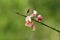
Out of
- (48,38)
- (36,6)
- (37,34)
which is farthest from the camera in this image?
(36,6)

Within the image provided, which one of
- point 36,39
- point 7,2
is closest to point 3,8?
point 7,2

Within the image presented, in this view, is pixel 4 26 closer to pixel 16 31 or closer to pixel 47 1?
pixel 16 31

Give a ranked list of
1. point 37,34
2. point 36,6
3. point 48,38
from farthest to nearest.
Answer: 1. point 36,6
2. point 37,34
3. point 48,38

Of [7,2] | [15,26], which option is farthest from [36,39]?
[7,2]

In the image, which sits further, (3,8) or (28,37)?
(3,8)

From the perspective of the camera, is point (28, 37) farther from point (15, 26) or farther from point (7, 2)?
point (7, 2)

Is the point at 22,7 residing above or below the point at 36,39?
above
